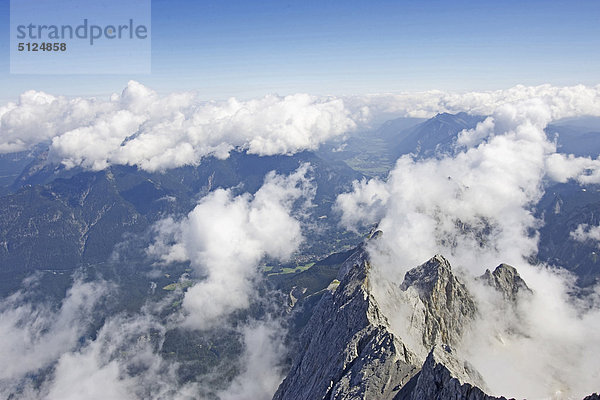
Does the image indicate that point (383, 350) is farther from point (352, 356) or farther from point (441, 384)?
point (441, 384)

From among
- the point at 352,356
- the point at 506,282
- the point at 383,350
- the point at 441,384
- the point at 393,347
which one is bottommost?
the point at 506,282

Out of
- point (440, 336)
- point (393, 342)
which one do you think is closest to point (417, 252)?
point (440, 336)

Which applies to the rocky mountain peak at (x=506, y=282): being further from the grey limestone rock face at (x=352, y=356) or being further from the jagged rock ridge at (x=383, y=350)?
the grey limestone rock face at (x=352, y=356)

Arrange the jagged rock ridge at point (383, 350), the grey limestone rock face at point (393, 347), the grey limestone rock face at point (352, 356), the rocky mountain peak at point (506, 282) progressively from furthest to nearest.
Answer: the rocky mountain peak at point (506, 282)
the grey limestone rock face at point (352, 356)
the jagged rock ridge at point (383, 350)
the grey limestone rock face at point (393, 347)

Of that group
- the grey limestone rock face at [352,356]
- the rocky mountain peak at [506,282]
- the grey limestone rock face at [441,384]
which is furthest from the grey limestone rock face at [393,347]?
the rocky mountain peak at [506,282]

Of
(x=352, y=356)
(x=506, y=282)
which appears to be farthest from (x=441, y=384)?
(x=506, y=282)

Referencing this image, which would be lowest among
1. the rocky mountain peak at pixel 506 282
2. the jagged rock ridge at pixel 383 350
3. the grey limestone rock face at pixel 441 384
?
the rocky mountain peak at pixel 506 282

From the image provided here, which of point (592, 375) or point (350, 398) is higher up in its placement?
point (350, 398)

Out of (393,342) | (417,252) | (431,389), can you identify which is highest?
(431,389)

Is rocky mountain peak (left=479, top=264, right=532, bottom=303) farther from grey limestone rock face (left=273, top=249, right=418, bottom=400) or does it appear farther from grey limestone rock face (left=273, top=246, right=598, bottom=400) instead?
grey limestone rock face (left=273, top=249, right=418, bottom=400)

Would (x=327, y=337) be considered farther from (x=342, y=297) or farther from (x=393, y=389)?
(x=393, y=389)

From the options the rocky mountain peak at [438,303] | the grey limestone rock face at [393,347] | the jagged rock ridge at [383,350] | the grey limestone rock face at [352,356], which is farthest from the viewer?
the rocky mountain peak at [438,303]
